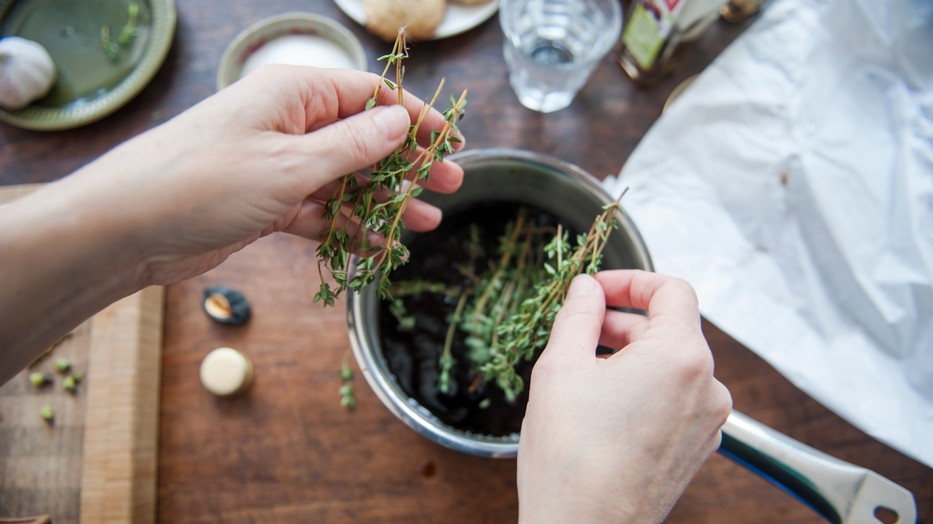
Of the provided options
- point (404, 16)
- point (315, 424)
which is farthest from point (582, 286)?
point (404, 16)

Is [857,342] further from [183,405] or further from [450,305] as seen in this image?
[183,405]

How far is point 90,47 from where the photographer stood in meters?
1.17

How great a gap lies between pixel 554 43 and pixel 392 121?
0.64 metres

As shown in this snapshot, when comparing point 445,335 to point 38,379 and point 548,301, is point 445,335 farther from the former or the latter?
point 38,379

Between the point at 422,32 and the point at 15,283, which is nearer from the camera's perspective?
the point at 15,283

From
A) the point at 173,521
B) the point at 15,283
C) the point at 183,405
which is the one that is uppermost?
the point at 15,283

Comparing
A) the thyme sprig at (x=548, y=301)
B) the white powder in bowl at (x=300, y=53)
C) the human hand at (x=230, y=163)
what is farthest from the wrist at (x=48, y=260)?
the white powder in bowl at (x=300, y=53)

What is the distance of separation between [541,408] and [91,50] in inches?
46.0

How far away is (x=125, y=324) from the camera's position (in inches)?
37.4

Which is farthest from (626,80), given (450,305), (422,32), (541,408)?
(541,408)

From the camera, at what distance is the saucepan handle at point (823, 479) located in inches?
27.8

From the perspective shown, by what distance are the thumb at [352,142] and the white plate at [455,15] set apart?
53 cm

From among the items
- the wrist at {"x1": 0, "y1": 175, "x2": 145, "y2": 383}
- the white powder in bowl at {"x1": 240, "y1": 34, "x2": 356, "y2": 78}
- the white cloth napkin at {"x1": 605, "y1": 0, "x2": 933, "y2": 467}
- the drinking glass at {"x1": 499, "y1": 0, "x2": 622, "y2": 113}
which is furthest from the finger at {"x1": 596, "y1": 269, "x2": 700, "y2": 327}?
the white powder in bowl at {"x1": 240, "y1": 34, "x2": 356, "y2": 78}

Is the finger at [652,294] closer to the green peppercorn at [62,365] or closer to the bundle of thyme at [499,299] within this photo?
the bundle of thyme at [499,299]
